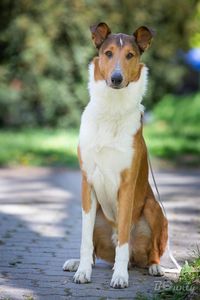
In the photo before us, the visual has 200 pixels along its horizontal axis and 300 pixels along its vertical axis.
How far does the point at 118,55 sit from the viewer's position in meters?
5.36

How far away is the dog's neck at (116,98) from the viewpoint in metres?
5.55

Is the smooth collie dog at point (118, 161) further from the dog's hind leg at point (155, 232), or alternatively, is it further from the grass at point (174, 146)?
the grass at point (174, 146)

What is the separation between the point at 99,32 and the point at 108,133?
0.91 m

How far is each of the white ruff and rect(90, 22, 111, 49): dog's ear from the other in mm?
251

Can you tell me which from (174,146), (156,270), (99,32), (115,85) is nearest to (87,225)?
(156,270)

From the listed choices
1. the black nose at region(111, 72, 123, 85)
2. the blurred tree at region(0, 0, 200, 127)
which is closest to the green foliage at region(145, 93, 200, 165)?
the blurred tree at region(0, 0, 200, 127)

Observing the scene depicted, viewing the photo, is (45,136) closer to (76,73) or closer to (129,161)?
(76,73)

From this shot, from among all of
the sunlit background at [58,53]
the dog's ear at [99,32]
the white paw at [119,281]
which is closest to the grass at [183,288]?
the white paw at [119,281]

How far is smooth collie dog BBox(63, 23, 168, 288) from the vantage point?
5.43 m

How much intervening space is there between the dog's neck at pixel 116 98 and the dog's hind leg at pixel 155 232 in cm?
89

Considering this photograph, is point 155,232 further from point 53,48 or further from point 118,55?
point 53,48

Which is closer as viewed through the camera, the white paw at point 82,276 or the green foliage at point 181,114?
the white paw at point 82,276

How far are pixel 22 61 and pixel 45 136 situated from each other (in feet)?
9.99

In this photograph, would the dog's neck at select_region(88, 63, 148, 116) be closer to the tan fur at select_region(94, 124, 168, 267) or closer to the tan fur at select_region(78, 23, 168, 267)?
the tan fur at select_region(78, 23, 168, 267)
